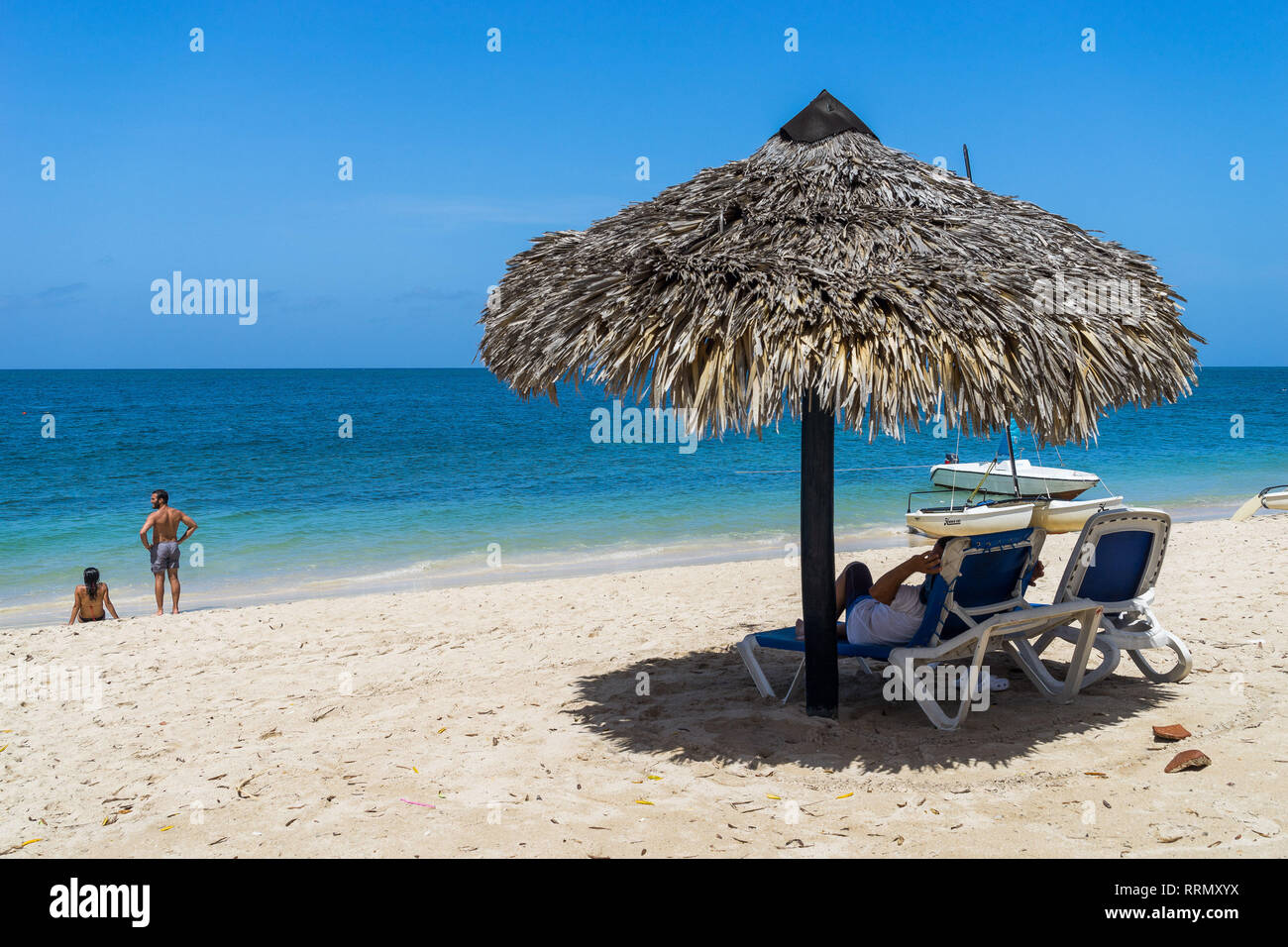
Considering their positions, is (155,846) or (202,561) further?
(202,561)

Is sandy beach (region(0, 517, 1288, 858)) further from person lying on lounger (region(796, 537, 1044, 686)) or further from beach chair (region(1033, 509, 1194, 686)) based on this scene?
person lying on lounger (region(796, 537, 1044, 686))

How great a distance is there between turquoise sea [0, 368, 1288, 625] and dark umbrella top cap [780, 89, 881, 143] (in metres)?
8.21

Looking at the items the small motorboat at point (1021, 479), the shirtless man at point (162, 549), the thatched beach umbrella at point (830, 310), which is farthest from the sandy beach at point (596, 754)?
the small motorboat at point (1021, 479)

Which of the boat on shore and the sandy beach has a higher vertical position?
the boat on shore

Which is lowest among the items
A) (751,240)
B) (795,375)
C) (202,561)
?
(202,561)

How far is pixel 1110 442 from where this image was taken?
37656mm

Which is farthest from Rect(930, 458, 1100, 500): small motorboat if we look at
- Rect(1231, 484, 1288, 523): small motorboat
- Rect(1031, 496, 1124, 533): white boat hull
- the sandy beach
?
the sandy beach

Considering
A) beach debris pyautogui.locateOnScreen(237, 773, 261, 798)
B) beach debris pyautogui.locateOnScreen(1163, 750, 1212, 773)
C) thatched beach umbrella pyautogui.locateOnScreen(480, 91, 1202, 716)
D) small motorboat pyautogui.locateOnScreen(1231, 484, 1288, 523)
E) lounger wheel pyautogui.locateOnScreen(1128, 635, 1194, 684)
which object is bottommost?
beach debris pyautogui.locateOnScreen(237, 773, 261, 798)

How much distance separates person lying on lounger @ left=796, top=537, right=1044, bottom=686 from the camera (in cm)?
451

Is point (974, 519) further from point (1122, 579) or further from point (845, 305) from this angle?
point (845, 305)

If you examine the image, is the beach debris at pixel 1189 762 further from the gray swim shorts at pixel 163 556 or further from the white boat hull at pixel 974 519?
the gray swim shorts at pixel 163 556

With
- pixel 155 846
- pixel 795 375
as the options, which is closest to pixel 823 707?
pixel 795 375
